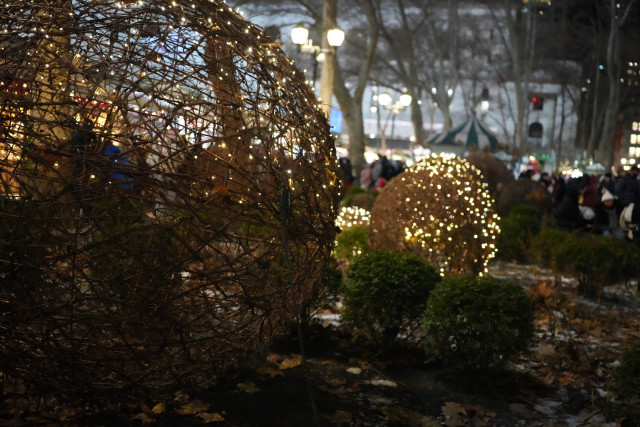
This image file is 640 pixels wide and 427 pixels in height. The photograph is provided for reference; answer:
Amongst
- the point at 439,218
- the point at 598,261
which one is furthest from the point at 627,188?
the point at 439,218

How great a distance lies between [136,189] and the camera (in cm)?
442

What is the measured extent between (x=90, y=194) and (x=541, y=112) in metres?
74.3

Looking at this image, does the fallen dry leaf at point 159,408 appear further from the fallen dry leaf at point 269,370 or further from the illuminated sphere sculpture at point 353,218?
the illuminated sphere sculpture at point 353,218

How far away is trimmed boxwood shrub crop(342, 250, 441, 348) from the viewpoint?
7.41 m

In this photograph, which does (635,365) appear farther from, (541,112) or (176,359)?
(541,112)

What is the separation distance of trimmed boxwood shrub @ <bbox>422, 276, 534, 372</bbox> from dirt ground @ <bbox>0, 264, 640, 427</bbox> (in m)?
0.27

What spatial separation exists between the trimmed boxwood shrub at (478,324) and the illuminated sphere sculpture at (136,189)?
79.7 inches

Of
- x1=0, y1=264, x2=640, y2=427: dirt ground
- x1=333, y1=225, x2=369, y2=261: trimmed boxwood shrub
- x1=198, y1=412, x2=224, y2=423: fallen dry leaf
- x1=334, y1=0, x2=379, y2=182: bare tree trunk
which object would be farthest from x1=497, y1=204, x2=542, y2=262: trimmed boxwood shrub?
x1=334, y1=0, x2=379, y2=182: bare tree trunk

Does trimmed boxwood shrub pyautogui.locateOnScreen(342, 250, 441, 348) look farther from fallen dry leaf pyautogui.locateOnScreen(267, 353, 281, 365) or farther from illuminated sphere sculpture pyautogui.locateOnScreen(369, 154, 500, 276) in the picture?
illuminated sphere sculpture pyautogui.locateOnScreen(369, 154, 500, 276)

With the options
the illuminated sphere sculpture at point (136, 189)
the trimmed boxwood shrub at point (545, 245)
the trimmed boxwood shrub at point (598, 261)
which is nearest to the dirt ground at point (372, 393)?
the illuminated sphere sculpture at point (136, 189)

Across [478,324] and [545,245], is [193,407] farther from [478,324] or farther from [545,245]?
[545,245]

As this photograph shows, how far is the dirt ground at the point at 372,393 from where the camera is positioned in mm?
5528

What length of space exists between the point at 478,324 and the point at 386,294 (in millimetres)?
1114

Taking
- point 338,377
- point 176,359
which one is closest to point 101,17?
point 176,359
